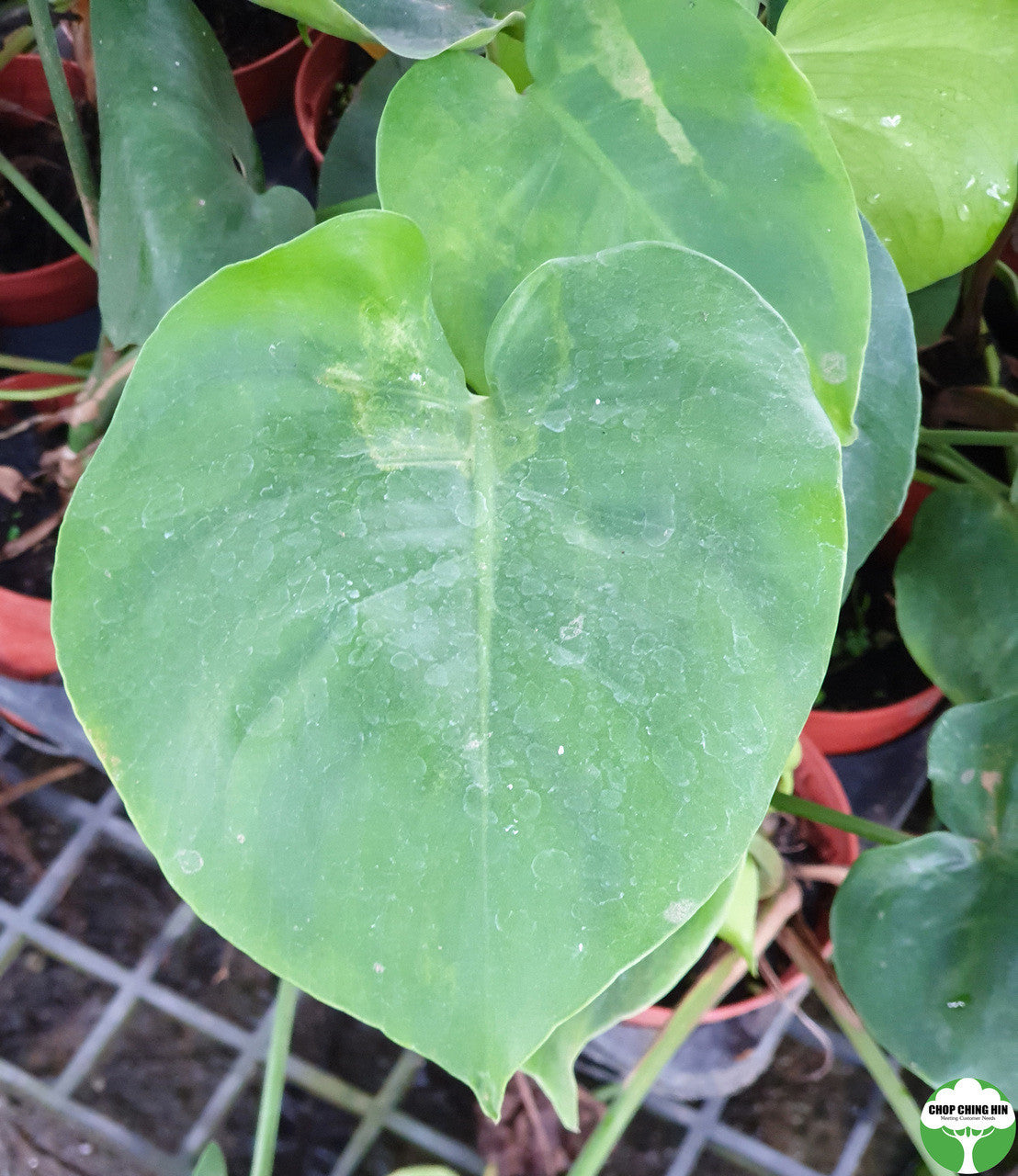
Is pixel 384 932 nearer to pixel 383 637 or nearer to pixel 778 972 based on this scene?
pixel 383 637

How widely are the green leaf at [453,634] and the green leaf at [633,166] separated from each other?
5 cm

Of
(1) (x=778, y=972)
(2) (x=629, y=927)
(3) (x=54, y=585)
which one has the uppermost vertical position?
(3) (x=54, y=585)

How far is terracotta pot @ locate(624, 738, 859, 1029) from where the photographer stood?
78 centimetres

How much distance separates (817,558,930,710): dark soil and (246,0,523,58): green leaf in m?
0.66

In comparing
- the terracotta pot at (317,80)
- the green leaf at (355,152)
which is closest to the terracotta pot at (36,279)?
the terracotta pot at (317,80)

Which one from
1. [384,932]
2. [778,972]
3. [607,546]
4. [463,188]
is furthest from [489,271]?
[778,972]

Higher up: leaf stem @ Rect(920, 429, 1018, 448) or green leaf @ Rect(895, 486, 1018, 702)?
leaf stem @ Rect(920, 429, 1018, 448)

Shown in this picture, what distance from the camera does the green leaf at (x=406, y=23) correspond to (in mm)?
405

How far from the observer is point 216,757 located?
354 mm

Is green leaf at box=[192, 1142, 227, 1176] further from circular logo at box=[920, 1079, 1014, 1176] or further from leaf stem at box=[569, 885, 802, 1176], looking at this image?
circular logo at box=[920, 1079, 1014, 1176]

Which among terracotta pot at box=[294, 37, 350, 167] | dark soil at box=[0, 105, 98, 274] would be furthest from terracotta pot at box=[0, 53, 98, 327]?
terracotta pot at box=[294, 37, 350, 167]

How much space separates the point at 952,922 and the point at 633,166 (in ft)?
1.50

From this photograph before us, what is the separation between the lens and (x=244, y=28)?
113 cm

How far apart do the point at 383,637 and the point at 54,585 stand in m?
0.12
